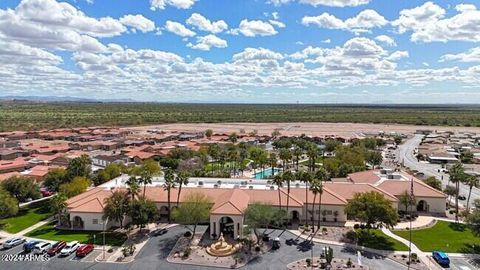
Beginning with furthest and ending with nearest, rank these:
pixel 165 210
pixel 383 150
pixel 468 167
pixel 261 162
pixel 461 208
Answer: pixel 383 150, pixel 468 167, pixel 261 162, pixel 461 208, pixel 165 210

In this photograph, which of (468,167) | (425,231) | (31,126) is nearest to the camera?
(425,231)

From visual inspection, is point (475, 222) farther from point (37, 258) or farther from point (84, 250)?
point (37, 258)

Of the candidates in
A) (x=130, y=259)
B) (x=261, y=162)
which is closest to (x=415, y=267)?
(x=130, y=259)

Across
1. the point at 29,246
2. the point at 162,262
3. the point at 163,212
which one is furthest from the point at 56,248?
the point at 163,212

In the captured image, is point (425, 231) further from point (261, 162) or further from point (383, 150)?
point (383, 150)

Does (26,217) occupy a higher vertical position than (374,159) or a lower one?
lower

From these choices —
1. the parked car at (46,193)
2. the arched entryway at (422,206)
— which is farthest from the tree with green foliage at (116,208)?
the arched entryway at (422,206)
